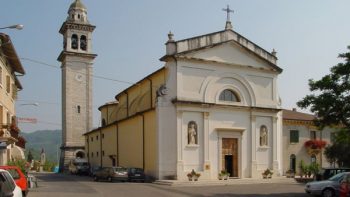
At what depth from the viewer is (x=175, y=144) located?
111ft

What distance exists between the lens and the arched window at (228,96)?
121 ft

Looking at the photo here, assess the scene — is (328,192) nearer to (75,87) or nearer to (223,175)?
(223,175)

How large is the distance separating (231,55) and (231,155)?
8.09 meters

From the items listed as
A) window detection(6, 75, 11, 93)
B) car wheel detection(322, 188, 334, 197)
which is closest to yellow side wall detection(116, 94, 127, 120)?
window detection(6, 75, 11, 93)

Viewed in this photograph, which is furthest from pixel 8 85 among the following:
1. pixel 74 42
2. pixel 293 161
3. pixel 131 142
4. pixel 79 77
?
pixel 74 42

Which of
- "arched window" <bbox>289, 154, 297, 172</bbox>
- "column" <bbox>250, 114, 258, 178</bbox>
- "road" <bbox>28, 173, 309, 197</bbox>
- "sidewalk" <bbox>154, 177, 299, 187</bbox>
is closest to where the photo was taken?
"road" <bbox>28, 173, 309, 197</bbox>

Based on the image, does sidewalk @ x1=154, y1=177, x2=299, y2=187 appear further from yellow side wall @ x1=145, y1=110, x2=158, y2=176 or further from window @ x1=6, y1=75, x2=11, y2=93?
window @ x1=6, y1=75, x2=11, y2=93

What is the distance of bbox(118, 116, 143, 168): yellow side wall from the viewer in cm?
3784

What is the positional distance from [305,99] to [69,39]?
140 ft

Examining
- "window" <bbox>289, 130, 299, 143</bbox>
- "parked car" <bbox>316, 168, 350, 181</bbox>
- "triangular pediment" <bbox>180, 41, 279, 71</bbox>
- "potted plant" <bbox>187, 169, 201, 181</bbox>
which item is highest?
"triangular pediment" <bbox>180, 41, 279, 71</bbox>

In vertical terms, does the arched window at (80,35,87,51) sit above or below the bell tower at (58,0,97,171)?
above

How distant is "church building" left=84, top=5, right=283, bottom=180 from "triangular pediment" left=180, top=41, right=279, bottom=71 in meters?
0.08

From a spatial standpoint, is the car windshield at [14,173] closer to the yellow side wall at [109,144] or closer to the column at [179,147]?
the column at [179,147]

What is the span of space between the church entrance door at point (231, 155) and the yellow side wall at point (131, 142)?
679 cm
